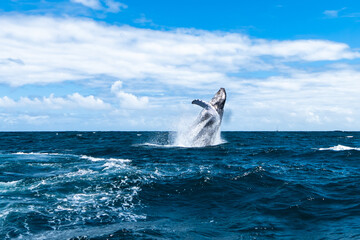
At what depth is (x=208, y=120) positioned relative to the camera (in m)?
28.8

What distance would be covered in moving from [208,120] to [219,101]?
6.76ft

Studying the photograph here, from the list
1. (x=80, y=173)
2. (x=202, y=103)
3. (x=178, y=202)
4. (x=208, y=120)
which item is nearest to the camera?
(x=178, y=202)

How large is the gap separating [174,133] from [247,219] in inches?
1010

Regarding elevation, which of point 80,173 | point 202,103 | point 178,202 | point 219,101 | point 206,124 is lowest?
point 178,202

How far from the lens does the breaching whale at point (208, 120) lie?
92.7 ft

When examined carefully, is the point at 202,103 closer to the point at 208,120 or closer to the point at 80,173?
the point at 208,120

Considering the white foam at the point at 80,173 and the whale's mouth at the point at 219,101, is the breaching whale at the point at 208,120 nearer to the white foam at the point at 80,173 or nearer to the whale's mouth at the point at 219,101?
the whale's mouth at the point at 219,101

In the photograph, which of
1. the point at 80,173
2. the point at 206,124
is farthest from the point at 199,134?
the point at 80,173

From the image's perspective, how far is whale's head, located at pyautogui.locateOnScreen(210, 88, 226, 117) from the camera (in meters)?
29.2

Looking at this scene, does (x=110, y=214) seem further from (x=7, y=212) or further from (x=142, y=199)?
(x=7, y=212)

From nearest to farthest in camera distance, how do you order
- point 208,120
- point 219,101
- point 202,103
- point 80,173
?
point 80,173, point 202,103, point 208,120, point 219,101

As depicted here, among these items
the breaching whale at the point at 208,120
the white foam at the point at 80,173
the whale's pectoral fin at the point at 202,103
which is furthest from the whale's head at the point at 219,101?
the white foam at the point at 80,173

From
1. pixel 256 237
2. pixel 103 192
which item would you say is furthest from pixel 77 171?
pixel 256 237

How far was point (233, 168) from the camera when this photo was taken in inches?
722
